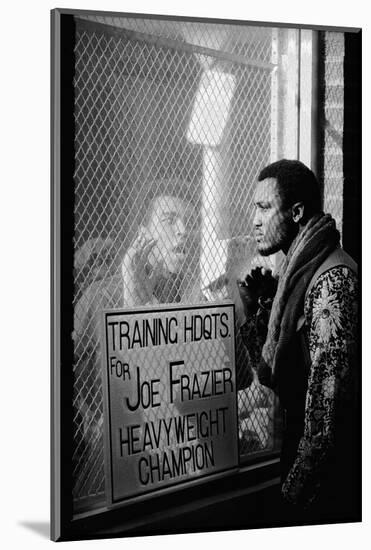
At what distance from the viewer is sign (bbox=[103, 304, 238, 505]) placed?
5.60 metres

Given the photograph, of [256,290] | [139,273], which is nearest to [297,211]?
[256,290]

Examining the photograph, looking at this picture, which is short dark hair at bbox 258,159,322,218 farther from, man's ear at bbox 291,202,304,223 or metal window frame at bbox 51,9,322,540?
metal window frame at bbox 51,9,322,540

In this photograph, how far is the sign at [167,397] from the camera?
221 inches

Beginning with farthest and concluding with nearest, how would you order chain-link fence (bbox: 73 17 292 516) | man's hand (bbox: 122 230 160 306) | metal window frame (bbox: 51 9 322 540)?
man's hand (bbox: 122 230 160 306)
chain-link fence (bbox: 73 17 292 516)
metal window frame (bbox: 51 9 322 540)

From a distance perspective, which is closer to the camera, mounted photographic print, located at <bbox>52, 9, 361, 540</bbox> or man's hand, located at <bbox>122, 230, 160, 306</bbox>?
mounted photographic print, located at <bbox>52, 9, 361, 540</bbox>

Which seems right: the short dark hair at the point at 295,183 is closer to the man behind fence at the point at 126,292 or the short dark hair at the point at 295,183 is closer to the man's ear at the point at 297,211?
the man's ear at the point at 297,211

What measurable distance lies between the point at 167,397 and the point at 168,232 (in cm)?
74

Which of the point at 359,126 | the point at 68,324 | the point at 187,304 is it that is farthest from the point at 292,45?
the point at 68,324

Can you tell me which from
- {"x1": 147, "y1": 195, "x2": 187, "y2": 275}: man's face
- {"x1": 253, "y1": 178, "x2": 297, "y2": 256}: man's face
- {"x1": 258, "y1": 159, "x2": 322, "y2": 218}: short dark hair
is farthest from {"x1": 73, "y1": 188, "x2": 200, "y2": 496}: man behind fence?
{"x1": 258, "y1": 159, "x2": 322, "y2": 218}: short dark hair

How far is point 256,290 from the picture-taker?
5992 mm

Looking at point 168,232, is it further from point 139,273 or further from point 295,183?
point 295,183

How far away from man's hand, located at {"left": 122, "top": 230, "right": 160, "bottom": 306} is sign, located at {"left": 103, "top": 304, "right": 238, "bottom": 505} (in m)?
0.07

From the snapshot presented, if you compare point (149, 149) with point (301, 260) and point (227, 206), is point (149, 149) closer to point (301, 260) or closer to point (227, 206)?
point (227, 206)

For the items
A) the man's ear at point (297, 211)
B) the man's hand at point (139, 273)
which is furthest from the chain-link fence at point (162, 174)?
the man's ear at point (297, 211)
